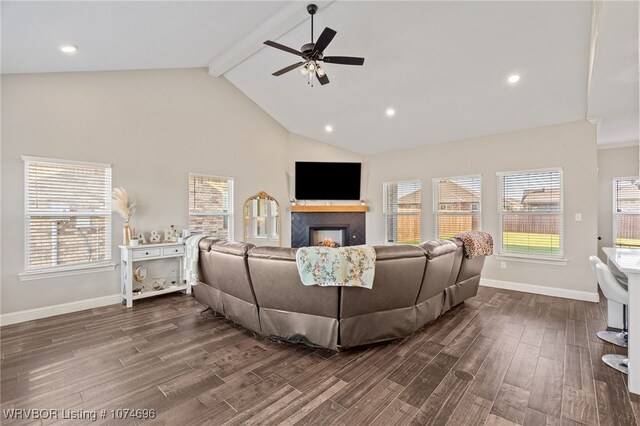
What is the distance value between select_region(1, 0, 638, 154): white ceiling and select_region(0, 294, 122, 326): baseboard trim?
9.83ft

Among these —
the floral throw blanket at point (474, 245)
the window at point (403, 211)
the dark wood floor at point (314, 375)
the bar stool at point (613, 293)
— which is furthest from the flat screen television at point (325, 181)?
the bar stool at point (613, 293)

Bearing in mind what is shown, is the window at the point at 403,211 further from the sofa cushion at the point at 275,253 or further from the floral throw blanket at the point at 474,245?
the sofa cushion at the point at 275,253

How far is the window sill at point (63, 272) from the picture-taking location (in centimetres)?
352

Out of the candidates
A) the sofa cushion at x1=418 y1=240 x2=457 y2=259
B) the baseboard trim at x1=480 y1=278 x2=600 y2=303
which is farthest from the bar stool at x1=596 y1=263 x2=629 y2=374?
the baseboard trim at x1=480 y1=278 x2=600 y2=303

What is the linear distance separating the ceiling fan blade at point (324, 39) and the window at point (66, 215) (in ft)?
11.7

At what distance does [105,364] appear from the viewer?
2520 mm

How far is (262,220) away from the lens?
6.43 m

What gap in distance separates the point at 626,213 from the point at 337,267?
21.2ft

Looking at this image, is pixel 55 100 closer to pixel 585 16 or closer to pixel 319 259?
pixel 319 259

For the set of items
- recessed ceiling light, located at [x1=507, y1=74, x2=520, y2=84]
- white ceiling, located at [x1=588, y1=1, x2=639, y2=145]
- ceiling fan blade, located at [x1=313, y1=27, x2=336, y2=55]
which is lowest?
white ceiling, located at [x1=588, y1=1, x2=639, y2=145]

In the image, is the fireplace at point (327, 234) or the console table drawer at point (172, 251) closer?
the console table drawer at point (172, 251)

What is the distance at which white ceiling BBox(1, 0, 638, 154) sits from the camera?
2.85m

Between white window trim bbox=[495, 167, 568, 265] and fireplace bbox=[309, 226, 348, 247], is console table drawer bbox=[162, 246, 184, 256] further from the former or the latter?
white window trim bbox=[495, 167, 568, 265]

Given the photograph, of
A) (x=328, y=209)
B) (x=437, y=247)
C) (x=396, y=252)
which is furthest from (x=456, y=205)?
(x=396, y=252)
